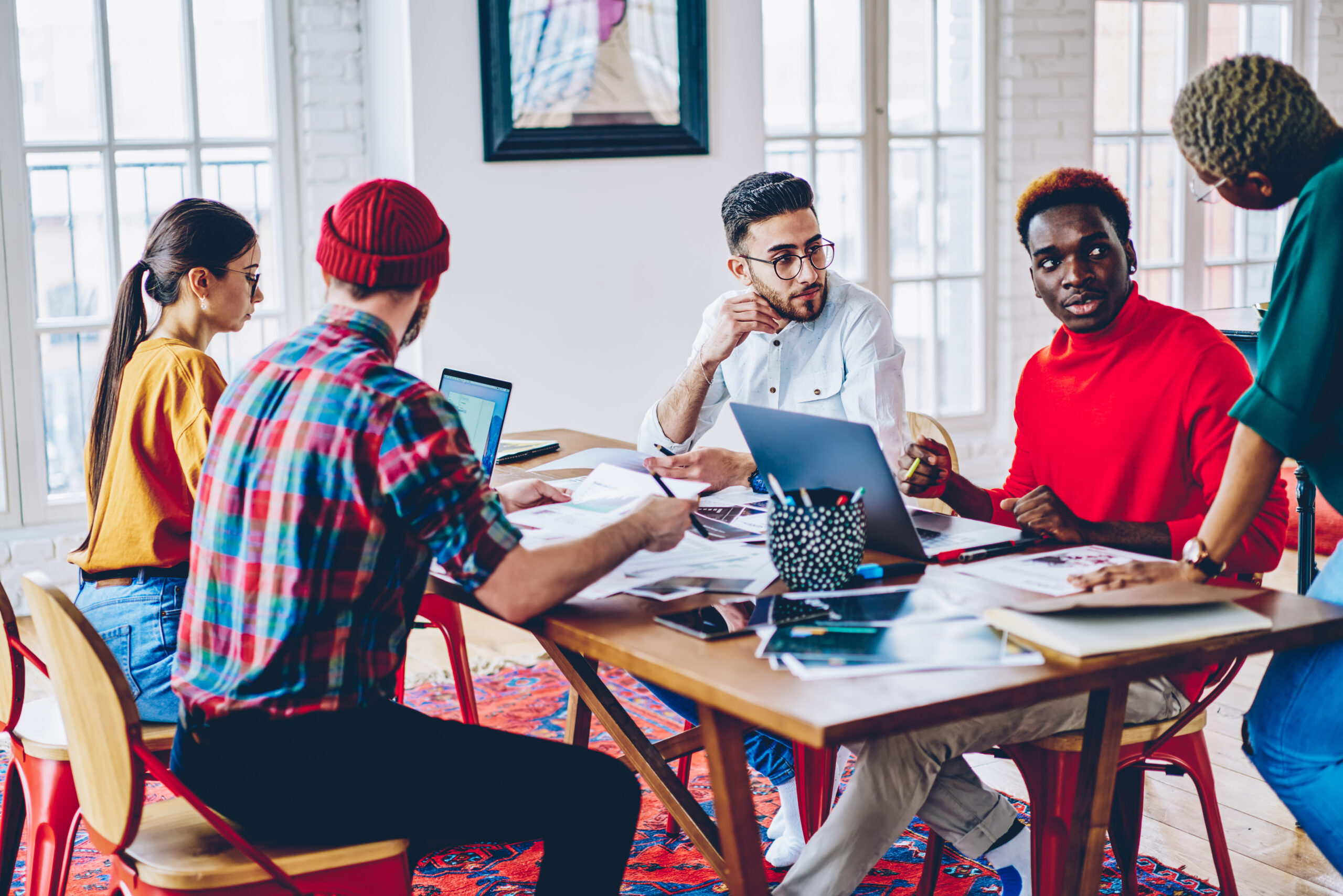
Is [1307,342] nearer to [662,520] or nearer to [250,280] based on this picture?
[662,520]

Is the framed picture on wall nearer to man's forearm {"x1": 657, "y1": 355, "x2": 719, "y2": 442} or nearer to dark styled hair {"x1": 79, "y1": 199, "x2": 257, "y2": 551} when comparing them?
man's forearm {"x1": 657, "y1": 355, "x2": 719, "y2": 442}

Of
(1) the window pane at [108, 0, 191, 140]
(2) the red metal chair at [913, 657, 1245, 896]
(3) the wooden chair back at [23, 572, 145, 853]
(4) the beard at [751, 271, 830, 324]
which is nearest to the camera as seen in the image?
(3) the wooden chair back at [23, 572, 145, 853]

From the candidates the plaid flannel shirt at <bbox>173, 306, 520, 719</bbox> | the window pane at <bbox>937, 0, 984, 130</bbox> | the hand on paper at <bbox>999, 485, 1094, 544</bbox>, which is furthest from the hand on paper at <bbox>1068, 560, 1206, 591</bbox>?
the window pane at <bbox>937, 0, 984, 130</bbox>

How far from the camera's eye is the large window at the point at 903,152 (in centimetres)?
504

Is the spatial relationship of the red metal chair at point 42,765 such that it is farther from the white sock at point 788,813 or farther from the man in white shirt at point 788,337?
the man in white shirt at point 788,337

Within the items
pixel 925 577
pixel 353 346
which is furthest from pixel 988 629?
pixel 353 346

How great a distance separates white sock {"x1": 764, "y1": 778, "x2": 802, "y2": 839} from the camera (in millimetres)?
2342

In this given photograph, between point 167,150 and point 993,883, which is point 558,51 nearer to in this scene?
point 167,150

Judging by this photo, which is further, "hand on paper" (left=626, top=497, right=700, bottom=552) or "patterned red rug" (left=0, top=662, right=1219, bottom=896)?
"patterned red rug" (left=0, top=662, right=1219, bottom=896)

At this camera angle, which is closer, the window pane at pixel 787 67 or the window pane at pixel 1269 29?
the window pane at pixel 787 67

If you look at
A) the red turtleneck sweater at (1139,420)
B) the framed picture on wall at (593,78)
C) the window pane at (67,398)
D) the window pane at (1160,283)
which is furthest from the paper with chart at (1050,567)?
the window pane at (1160,283)

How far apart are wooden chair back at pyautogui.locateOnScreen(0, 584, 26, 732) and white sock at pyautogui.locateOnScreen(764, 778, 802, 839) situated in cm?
127

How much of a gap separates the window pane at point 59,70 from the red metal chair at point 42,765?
8.97 feet

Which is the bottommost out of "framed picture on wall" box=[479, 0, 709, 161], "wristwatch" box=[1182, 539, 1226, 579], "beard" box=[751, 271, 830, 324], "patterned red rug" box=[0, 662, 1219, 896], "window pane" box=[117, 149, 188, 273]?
"patterned red rug" box=[0, 662, 1219, 896]
